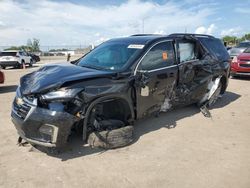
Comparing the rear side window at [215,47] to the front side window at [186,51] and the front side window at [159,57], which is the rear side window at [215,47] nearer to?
the front side window at [186,51]

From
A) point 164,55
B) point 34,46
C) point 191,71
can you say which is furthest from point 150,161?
point 34,46

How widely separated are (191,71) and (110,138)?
8.80ft

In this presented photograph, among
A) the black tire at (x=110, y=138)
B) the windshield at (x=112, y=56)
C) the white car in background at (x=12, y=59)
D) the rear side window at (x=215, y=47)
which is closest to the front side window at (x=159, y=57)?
the windshield at (x=112, y=56)

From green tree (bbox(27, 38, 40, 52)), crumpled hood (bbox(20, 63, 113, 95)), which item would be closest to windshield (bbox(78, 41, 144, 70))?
crumpled hood (bbox(20, 63, 113, 95))

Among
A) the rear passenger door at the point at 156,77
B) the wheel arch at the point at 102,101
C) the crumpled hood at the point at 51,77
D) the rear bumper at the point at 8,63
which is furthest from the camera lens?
the rear bumper at the point at 8,63

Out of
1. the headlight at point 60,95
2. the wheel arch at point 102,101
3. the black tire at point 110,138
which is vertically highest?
the headlight at point 60,95

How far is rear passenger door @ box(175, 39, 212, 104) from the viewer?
19.6 feet

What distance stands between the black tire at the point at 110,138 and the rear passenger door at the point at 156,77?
532 millimetres

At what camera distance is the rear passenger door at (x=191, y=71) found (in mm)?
5988

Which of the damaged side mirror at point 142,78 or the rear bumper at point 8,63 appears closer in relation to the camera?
the damaged side mirror at point 142,78

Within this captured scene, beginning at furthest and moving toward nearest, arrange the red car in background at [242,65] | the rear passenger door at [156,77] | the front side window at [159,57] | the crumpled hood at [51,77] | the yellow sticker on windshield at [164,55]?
the red car in background at [242,65] → the yellow sticker on windshield at [164,55] → the front side window at [159,57] → the rear passenger door at [156,77] → the crumpled hood at [51,77]

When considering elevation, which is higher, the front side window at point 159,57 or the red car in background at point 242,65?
the front side window at point 159,57

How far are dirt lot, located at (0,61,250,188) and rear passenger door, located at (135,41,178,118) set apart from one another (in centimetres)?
58

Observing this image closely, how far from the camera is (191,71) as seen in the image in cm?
623
